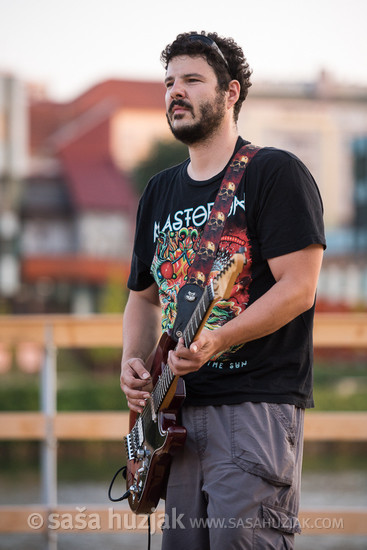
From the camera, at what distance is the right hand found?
257 centimetres

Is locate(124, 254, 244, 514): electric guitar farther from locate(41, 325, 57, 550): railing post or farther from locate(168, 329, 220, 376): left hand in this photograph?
locate(41, 325, 57, 550): railing post

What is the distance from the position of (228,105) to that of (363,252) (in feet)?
89.2

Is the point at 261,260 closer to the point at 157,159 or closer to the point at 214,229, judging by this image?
the point at 214,229

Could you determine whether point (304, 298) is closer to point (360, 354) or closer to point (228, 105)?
point (228, 105)

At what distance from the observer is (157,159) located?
2856 centimetres

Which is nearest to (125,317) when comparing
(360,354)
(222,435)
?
(222,435)

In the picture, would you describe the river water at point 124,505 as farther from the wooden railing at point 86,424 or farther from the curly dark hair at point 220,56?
the curly dark hair at point 220,56

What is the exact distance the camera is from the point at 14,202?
27.9 metres

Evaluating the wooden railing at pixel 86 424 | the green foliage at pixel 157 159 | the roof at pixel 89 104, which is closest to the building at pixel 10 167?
the roof at pixel 89 104

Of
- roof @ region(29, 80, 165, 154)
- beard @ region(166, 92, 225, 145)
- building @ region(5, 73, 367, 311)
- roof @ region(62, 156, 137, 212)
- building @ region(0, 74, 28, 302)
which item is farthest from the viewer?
roof @ region(29, 80, 165, 154)

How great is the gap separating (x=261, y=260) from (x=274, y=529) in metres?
0.68

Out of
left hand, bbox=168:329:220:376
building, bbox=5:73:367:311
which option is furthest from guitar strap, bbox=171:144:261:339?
building, bbox=5:73:367:311

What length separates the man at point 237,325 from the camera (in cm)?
222

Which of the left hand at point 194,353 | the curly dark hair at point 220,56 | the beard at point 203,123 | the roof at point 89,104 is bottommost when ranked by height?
the left hand at point 194,353
